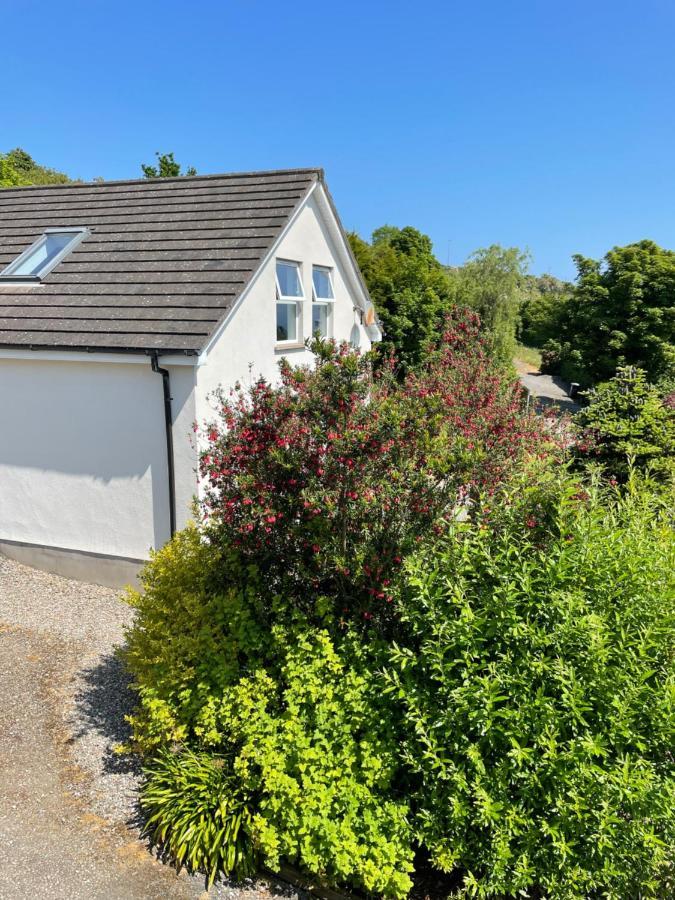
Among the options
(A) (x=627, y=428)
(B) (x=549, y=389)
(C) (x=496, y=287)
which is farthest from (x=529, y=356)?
(A) (x=627, y=428)

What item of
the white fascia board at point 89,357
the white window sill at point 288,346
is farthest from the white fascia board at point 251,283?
the white window sill at point 288,346

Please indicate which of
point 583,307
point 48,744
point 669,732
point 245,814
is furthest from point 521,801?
point 583,307

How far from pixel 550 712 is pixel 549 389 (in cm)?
3671

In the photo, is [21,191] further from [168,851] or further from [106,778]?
[168,851]

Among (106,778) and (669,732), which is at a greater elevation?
(669,732)

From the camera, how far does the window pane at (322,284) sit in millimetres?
12391

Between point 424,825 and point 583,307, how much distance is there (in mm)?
33574

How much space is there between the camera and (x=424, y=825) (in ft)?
12.9

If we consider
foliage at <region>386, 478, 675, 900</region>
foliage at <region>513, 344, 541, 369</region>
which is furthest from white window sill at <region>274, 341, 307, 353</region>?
foliage at <region>513, 344, 541, 369</region>

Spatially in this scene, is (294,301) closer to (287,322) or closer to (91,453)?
(287,322)

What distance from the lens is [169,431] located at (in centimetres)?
756

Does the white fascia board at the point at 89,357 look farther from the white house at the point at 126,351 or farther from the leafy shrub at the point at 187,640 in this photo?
the leafy shrub at the point at 187,640

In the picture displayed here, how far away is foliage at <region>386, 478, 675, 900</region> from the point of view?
11.6 feet

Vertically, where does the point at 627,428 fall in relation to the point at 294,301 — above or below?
below
